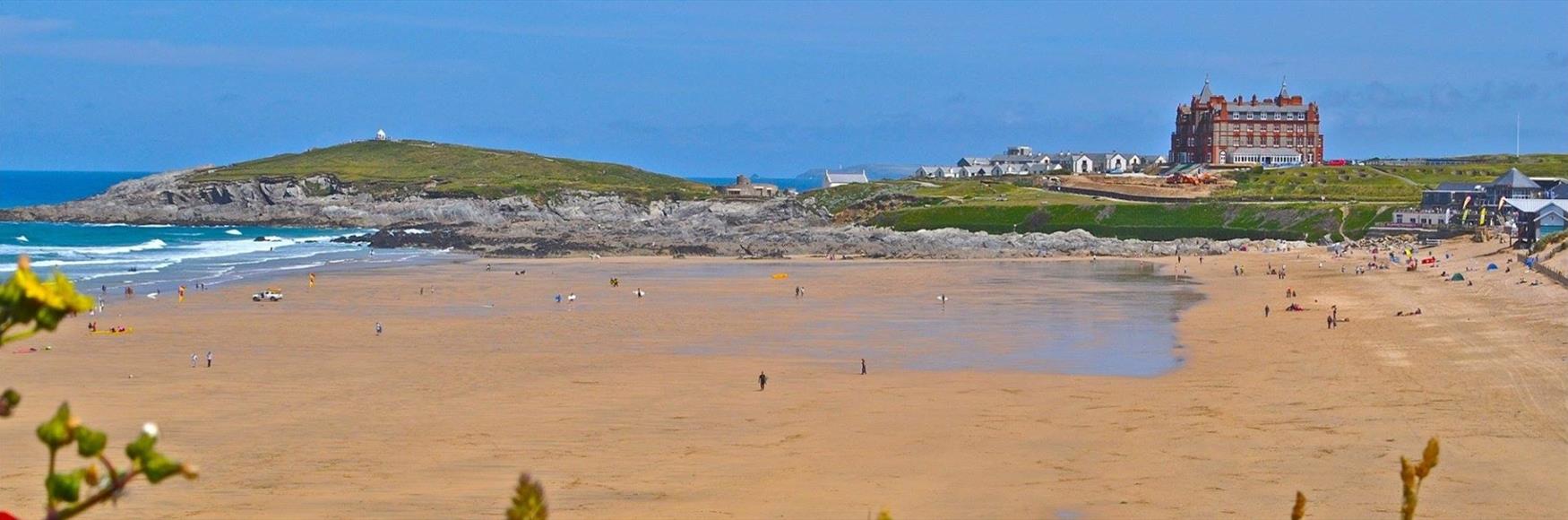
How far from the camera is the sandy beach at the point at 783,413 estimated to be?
770 inches

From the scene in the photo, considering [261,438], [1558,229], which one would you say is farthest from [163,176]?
[261,438]

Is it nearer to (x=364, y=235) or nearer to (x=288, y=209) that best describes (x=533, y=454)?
(x=364, y=235)

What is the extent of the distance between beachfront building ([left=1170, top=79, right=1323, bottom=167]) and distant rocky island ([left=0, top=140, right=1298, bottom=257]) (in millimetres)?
29297

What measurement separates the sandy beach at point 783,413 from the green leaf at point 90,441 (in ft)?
53.3

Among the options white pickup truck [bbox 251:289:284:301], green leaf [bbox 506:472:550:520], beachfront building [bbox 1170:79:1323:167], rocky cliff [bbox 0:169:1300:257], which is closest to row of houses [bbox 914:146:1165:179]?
beachfront building [bbox 1170:79:1323:167]

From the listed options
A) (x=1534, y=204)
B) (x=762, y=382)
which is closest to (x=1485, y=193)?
(x=1534, y=204)

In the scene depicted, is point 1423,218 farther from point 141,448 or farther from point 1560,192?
point 141,448

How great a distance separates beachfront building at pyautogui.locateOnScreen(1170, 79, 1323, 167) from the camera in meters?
111

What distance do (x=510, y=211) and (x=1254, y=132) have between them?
5141 centimetres

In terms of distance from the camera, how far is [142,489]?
19.8m

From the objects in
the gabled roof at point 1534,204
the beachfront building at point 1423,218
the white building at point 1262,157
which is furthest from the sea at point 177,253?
the white building at point 1262,157

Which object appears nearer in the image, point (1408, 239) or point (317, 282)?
point (317, 282)

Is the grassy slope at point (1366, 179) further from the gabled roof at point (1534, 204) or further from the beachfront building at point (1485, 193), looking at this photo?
the gabled roof at point (1534, 204)

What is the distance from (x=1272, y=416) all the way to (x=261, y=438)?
49.8 feet
